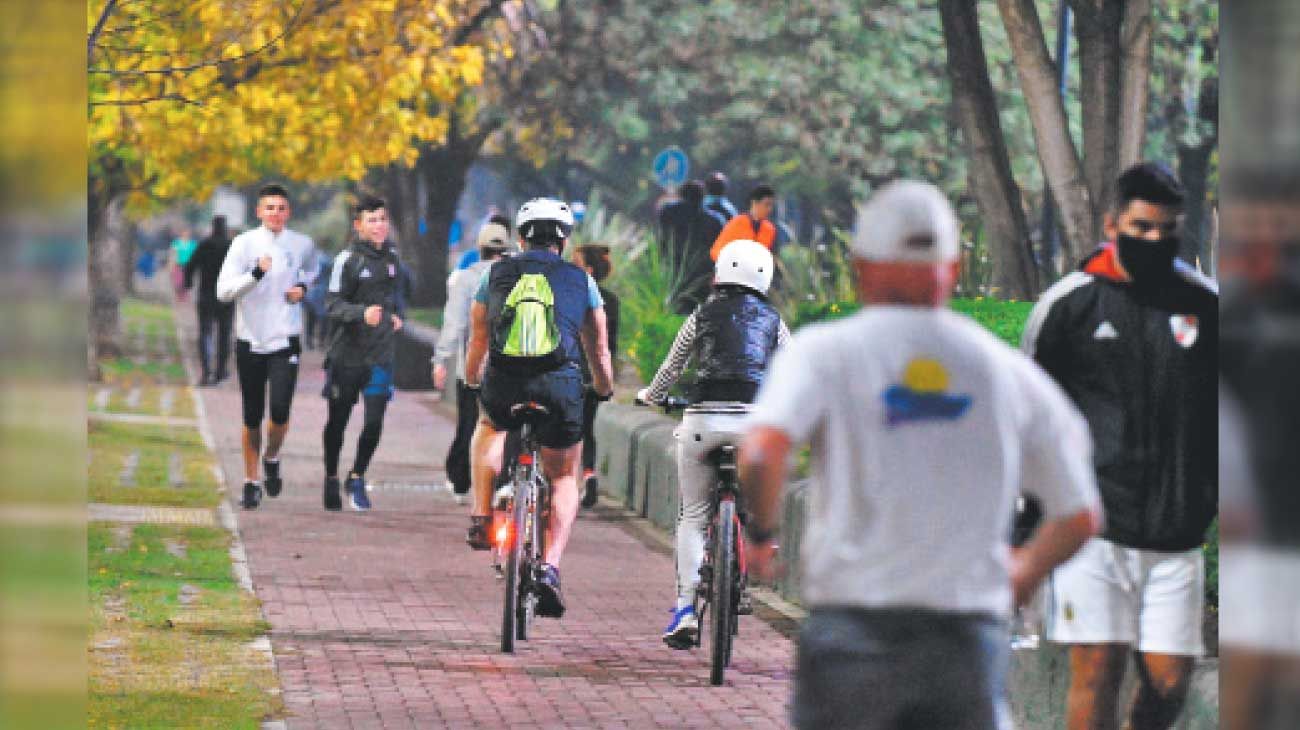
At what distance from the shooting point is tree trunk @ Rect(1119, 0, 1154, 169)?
51.9 ft

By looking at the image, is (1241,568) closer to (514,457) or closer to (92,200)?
(514,457)

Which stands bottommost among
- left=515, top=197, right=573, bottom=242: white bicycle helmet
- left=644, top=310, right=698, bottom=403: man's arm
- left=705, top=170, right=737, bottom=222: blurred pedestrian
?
left=644, top=310, right=698, bottom=403: man's arm

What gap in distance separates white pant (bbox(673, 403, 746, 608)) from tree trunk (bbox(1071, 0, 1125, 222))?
249 inches

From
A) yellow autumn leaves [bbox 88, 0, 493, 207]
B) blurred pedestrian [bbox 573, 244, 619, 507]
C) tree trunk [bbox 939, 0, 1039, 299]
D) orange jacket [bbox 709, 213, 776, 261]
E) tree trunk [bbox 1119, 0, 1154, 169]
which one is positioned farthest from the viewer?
orange jacket [bbox 709, 213, 776, 261]

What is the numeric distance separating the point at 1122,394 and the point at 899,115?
44.4 m

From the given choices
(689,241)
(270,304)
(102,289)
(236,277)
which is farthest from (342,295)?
(102,289)

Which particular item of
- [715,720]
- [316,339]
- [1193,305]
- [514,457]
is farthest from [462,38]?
[1193,305]

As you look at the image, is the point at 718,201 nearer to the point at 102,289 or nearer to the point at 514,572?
the point at 514,572

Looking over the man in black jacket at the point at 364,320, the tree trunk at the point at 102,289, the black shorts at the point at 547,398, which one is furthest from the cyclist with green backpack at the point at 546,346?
the tree trunk at the point at 102,289

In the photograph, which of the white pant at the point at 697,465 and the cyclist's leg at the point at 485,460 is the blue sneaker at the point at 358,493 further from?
the white pant at the point at 697,465

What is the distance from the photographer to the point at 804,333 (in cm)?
495

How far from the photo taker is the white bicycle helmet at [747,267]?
33.5 feet

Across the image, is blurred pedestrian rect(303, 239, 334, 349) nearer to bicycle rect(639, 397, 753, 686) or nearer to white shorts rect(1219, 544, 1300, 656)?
bicycle rect(639, 397, 753, 686)

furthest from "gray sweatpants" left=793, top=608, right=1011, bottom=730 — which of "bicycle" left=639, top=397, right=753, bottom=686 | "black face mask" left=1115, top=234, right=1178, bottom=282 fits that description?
"bicycle" left=639, top=397, right=753, bottom=686
